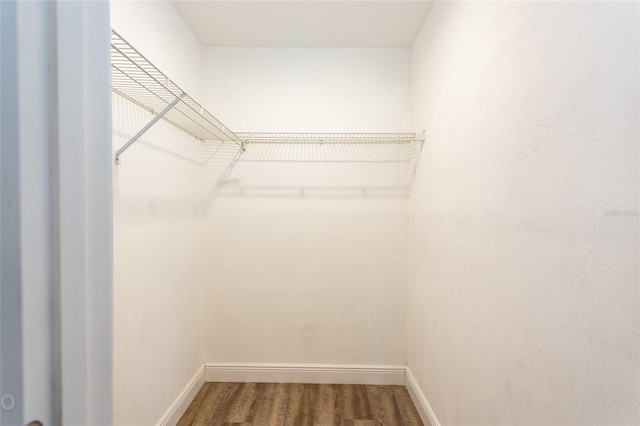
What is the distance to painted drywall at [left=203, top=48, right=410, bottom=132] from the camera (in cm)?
219

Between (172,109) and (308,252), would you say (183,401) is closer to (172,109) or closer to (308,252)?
(308,252)

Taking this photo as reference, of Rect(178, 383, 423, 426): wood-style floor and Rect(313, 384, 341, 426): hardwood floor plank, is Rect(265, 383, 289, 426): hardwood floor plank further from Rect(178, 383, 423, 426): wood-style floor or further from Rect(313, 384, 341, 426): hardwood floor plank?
Rect(313, 384, 341, 426): hardwood floor plank

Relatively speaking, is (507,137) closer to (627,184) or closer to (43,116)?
(627,184)

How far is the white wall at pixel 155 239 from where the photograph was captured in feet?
4.33

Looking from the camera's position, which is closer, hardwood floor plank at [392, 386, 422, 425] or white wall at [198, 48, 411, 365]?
hardwood floor plank at [392, 386, 422, 425]

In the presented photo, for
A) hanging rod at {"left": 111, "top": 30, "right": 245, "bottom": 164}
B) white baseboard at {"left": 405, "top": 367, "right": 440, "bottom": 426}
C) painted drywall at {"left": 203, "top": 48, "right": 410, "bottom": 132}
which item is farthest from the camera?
painted drywall at {"left": 203, "top": 48, "right": 410, "bottom": 132}

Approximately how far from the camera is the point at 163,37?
5.43 ft

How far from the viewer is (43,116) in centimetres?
36

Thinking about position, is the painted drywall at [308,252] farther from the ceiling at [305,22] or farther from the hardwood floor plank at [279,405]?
the ceiling at [305,22]

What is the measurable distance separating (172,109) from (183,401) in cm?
173

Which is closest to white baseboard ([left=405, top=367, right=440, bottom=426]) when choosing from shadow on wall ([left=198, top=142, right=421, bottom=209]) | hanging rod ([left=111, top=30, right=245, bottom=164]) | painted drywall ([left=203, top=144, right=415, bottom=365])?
painted drywall ([left=203, top=144, right=415, bottom=365])

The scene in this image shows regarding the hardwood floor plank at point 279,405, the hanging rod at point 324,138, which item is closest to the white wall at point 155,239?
the hanging rod at point 324,138

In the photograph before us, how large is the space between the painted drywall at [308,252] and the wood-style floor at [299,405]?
0.60ft

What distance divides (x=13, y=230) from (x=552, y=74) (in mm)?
1168
